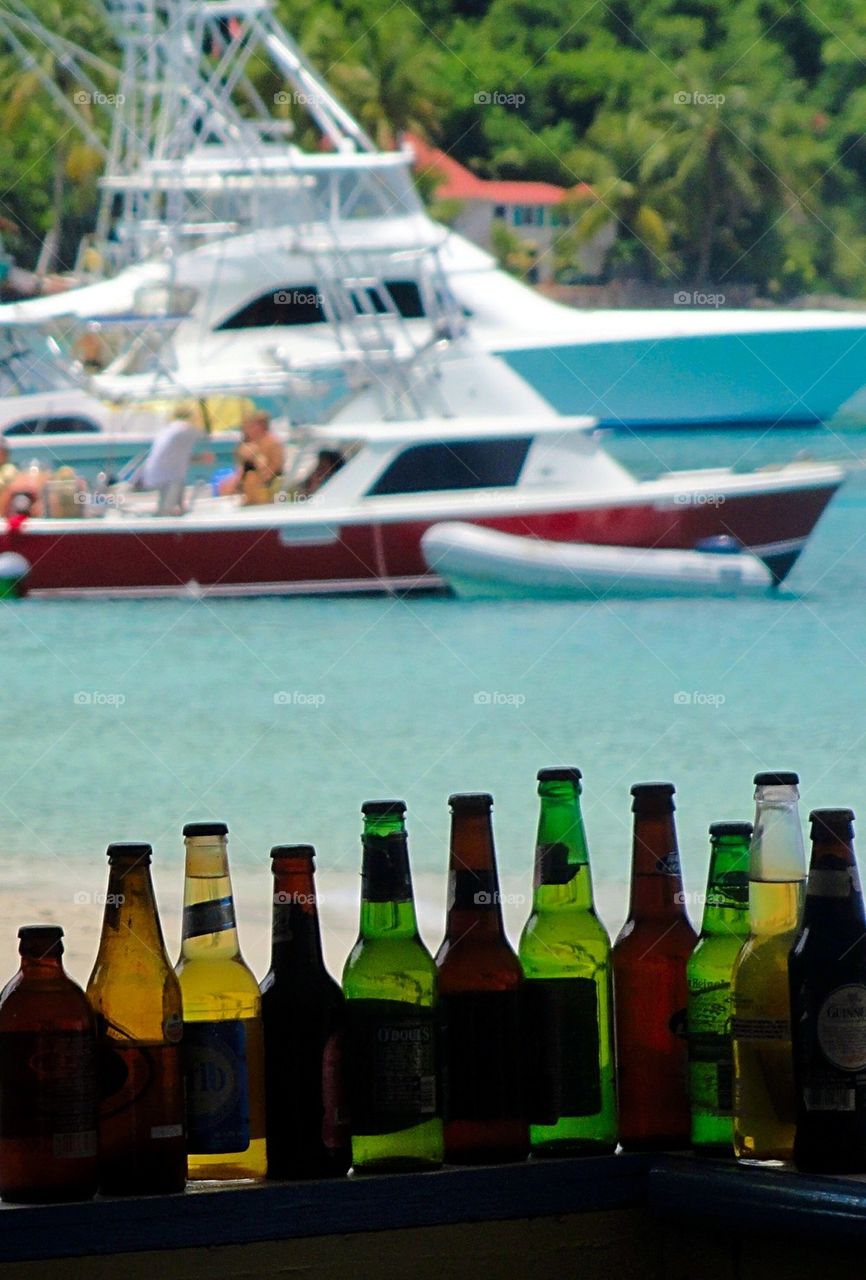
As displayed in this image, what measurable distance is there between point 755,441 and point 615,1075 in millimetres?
1726

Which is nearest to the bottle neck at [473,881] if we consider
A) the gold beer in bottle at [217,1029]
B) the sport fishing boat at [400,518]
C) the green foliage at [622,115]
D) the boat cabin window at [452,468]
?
the gold beer in bottle at [217,1029]

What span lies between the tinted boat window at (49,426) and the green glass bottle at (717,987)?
189 cm

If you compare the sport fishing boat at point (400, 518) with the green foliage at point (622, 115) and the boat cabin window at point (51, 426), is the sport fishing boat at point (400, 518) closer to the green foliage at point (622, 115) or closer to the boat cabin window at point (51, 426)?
the boat cabin window at point (51, 426)

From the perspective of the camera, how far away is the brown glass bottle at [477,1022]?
84cm

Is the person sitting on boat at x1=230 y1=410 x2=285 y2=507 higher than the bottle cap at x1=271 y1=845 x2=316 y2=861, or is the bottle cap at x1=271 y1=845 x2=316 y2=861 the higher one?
the person sitting on boat at x1=230 y1=410 x2=285 y2=507

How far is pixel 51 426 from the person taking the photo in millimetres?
2592

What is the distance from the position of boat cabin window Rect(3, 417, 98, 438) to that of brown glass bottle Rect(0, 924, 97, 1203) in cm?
187

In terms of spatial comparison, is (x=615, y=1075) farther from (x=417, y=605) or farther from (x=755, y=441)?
(x=417, y=605)

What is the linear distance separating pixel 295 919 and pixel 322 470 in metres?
1.99

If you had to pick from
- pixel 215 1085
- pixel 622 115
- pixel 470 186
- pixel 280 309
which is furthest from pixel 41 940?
pixel 280 309

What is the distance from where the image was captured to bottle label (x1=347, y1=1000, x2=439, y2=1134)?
815 mm

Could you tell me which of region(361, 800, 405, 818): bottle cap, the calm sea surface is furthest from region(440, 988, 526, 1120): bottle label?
the calm sea surface

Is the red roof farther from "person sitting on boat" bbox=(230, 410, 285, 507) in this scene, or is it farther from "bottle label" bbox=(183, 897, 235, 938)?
"bottle label" bbox=(183, 897, 235, 938)

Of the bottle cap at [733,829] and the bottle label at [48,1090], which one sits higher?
the bottle cap at [733,829]
